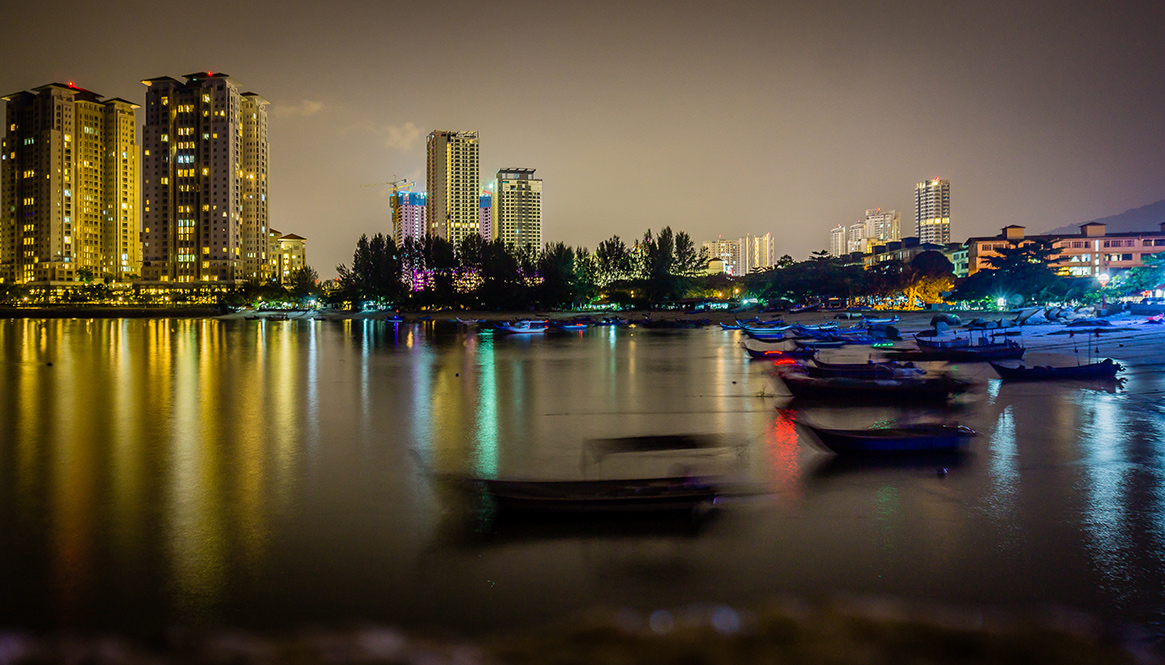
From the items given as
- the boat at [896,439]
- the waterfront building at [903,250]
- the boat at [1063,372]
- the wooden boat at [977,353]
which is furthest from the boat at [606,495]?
the waterfront building at [903,250]

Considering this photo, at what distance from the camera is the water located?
26.9ft

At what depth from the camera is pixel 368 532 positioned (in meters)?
10.3

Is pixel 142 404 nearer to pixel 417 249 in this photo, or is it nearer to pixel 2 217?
pixel 417 249

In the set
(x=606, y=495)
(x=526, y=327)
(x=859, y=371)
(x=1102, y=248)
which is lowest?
(x=606, y=495)

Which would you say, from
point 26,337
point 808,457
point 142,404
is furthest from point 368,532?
point 26,337

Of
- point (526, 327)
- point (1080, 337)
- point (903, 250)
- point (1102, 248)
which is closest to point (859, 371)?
point (1080, 337)

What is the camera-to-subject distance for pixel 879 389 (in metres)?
21.7

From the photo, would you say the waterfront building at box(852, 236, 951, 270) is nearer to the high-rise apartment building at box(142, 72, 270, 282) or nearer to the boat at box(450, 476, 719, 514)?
the boat at box(450, 476, 719, 514)

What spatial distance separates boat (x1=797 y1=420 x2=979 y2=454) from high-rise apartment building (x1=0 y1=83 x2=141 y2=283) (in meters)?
177

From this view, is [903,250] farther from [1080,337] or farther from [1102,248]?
[1080,337]

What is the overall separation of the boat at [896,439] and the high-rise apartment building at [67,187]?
177446 mm

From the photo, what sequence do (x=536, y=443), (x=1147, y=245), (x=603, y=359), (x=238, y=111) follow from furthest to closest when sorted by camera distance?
1. (x=238, y=111)
2. (x=1147, y=245)
3. (x=603, y=359)
4. (x=536, y=443)

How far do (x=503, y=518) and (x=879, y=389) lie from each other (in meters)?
15.5

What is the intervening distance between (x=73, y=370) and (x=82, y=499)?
27.1m
